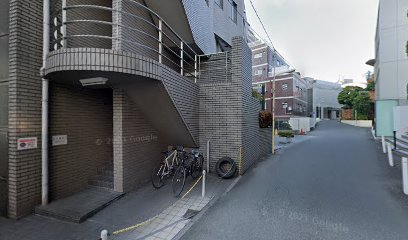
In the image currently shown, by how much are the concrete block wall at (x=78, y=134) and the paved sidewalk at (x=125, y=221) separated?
3.76ft

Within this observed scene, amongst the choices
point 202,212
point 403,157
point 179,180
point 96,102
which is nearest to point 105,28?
point 96,102

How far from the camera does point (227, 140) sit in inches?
323

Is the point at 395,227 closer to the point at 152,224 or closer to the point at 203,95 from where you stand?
the point at 152,224

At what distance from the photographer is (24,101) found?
5129mm

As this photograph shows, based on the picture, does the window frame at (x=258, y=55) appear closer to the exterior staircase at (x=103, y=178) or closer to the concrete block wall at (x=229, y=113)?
the concrete block wall at (x=229, y=113)

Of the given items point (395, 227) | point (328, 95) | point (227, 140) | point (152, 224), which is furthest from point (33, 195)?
point (328, 95)

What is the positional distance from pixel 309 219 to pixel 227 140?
154 inches

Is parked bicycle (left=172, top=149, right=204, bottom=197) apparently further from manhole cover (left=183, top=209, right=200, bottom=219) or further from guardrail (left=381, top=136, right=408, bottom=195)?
guardrail (left=381, top=136, right=408, bottom=195)

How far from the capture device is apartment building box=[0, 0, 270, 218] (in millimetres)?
5039

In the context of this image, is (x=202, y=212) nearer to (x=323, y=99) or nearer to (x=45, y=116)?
(x=45, y=116)

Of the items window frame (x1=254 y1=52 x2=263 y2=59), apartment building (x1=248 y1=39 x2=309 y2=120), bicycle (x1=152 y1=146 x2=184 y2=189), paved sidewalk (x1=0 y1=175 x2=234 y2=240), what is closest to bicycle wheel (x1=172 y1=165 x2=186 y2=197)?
paved sidewalk (x1=0 y1=175 x2=234 y2=240)

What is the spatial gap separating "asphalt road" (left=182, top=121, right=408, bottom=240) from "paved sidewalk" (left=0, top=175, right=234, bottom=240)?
2.03 feet

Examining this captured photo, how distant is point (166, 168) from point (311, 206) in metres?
4.46

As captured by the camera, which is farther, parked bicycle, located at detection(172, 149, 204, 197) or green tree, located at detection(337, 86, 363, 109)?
green tree, located at detection(337, 86, 363, 109)
